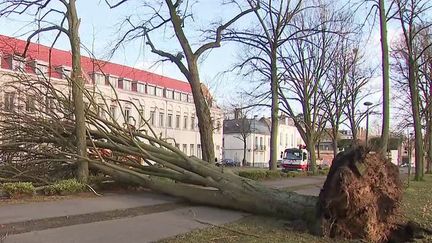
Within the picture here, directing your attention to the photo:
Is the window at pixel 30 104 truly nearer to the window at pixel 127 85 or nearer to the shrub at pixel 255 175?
the shrub at pixel 255 175

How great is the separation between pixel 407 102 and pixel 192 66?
29462mm

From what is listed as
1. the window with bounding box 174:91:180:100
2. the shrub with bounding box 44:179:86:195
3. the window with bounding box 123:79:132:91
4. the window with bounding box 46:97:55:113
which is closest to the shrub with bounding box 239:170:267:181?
the window with bounding box 46:97:55:113

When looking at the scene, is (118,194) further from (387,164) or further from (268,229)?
(387,164)

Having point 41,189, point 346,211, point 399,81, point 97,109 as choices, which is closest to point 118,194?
point 41,189

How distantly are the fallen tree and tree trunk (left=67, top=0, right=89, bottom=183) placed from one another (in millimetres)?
279

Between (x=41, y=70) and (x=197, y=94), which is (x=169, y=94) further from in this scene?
(x=41, y=70)

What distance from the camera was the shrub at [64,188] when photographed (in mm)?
13859

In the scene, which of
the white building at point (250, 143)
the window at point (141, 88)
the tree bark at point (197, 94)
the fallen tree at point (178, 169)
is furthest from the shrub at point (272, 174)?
the white building at point (250, 143)

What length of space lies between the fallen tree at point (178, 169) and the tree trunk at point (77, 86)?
28cm

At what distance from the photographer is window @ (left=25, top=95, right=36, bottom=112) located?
1615 cm

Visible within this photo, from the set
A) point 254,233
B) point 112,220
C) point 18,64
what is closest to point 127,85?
point 18,64

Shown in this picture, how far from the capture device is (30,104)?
16297 mm

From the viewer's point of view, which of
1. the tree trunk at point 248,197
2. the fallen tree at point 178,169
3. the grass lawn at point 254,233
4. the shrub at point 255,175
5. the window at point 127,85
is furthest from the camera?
the window at point 127,85

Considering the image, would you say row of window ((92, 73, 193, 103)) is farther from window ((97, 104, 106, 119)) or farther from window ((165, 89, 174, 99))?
window ((97, 104, 106, 119))
